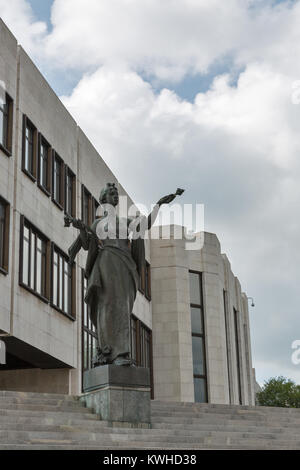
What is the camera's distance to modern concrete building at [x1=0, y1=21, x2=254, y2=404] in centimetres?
2369

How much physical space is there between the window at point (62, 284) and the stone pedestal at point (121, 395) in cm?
1272

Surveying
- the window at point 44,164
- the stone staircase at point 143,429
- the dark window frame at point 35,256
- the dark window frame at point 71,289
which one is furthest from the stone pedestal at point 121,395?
the window at point 44,164

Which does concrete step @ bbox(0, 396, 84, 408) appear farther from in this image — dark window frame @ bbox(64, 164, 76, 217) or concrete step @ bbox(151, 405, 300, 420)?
dark window frame @ bbox(64, 164, 76, 217)

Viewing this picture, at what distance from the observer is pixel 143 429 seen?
12.0m

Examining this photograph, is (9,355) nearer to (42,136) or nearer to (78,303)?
(78,303)

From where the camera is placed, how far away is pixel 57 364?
26516mm

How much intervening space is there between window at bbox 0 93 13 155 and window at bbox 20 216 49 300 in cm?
225

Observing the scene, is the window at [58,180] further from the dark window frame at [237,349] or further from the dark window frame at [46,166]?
the dark window frame at [237,349]

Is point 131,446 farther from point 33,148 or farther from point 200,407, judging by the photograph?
point 33,148

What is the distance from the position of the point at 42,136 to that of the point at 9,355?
24.0 feet

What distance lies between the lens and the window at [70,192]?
2816cm

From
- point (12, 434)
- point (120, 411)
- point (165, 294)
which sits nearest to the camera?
point (12, 434)
